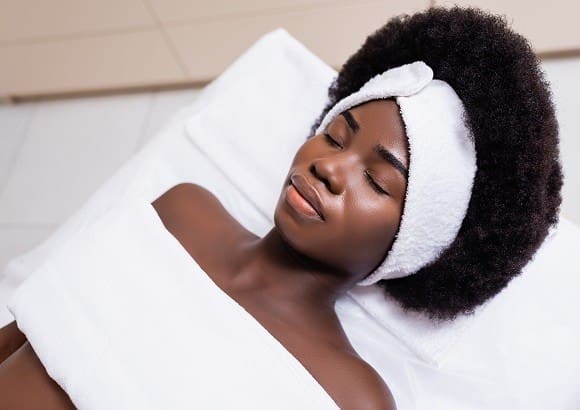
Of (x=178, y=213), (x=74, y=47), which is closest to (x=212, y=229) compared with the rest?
(x=178, y=213)

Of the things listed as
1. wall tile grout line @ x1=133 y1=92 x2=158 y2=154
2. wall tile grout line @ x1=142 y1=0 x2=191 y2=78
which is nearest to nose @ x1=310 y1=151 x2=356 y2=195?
wall tile grout line @ x1=142 y1=0 x2=191 y2=78

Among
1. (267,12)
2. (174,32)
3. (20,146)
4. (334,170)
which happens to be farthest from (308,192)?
(20,146)

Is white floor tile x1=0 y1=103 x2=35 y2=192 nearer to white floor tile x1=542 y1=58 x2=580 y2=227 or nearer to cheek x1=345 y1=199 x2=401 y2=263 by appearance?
cheek x1=345 y1=199 x2=401 y2=263

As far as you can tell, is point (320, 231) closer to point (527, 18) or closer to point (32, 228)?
point (527, 18)

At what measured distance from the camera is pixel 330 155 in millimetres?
848

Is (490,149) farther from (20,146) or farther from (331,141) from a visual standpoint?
(20,146)

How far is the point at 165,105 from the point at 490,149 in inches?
51.8

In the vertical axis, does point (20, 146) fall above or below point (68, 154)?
above

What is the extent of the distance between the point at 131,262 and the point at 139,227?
7cm

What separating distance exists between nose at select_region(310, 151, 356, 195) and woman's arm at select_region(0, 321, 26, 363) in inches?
23.5

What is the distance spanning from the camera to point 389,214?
83 cm

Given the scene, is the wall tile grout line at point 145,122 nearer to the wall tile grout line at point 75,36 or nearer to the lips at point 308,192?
the wall tile grout line at point 75,36

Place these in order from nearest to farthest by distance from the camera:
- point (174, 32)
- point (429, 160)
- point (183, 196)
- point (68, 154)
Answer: point (429, 160), point (183, 196), point (174, 32), point (68, 154)

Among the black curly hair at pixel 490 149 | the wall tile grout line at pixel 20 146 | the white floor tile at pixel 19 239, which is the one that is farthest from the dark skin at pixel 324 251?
the wall tile grout line at pixel 20 146
